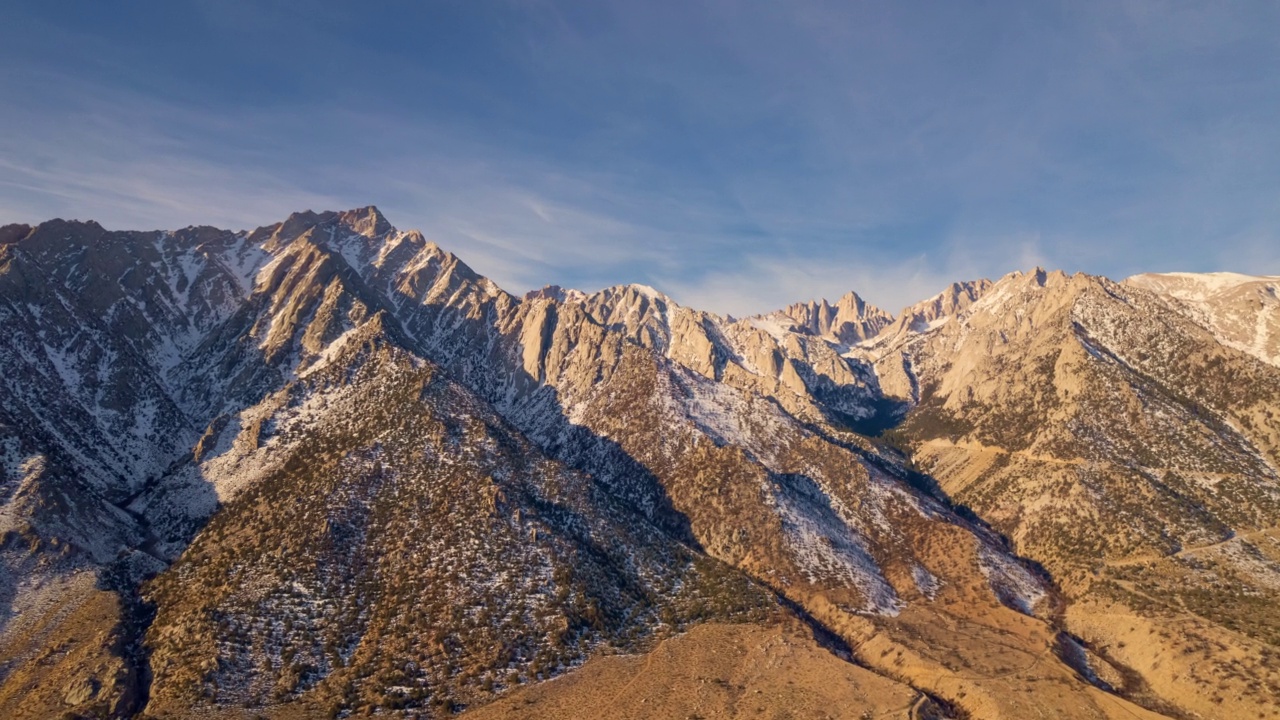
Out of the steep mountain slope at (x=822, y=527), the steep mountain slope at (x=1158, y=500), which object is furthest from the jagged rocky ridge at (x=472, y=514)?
the steep mountain slope at (x=1158, y=500)

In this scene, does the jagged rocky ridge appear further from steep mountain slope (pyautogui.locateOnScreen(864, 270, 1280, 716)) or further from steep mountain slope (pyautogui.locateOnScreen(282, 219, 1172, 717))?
steep mountain slope (pyautogui.locateOnScreen(864, 270, 1280, 716))

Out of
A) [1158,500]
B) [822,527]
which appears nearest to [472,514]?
[822,527]

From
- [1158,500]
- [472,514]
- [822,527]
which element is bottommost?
[472,514]

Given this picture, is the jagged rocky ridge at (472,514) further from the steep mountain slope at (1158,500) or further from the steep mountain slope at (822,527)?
the steep mountain slope at (1158,500)

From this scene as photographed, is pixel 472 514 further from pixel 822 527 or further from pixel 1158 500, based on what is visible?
pixel 1158 500

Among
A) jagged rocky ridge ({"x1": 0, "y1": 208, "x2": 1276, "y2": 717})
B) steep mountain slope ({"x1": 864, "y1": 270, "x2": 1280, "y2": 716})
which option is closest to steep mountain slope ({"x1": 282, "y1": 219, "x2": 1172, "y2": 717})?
jagged rocky ridge ({"x1": 0, "y1": 208, "x2": 1276, "y2": 717})

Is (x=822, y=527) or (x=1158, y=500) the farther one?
(x=1158, y=500)

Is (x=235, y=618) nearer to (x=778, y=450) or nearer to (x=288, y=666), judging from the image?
(x=288, y=666)
